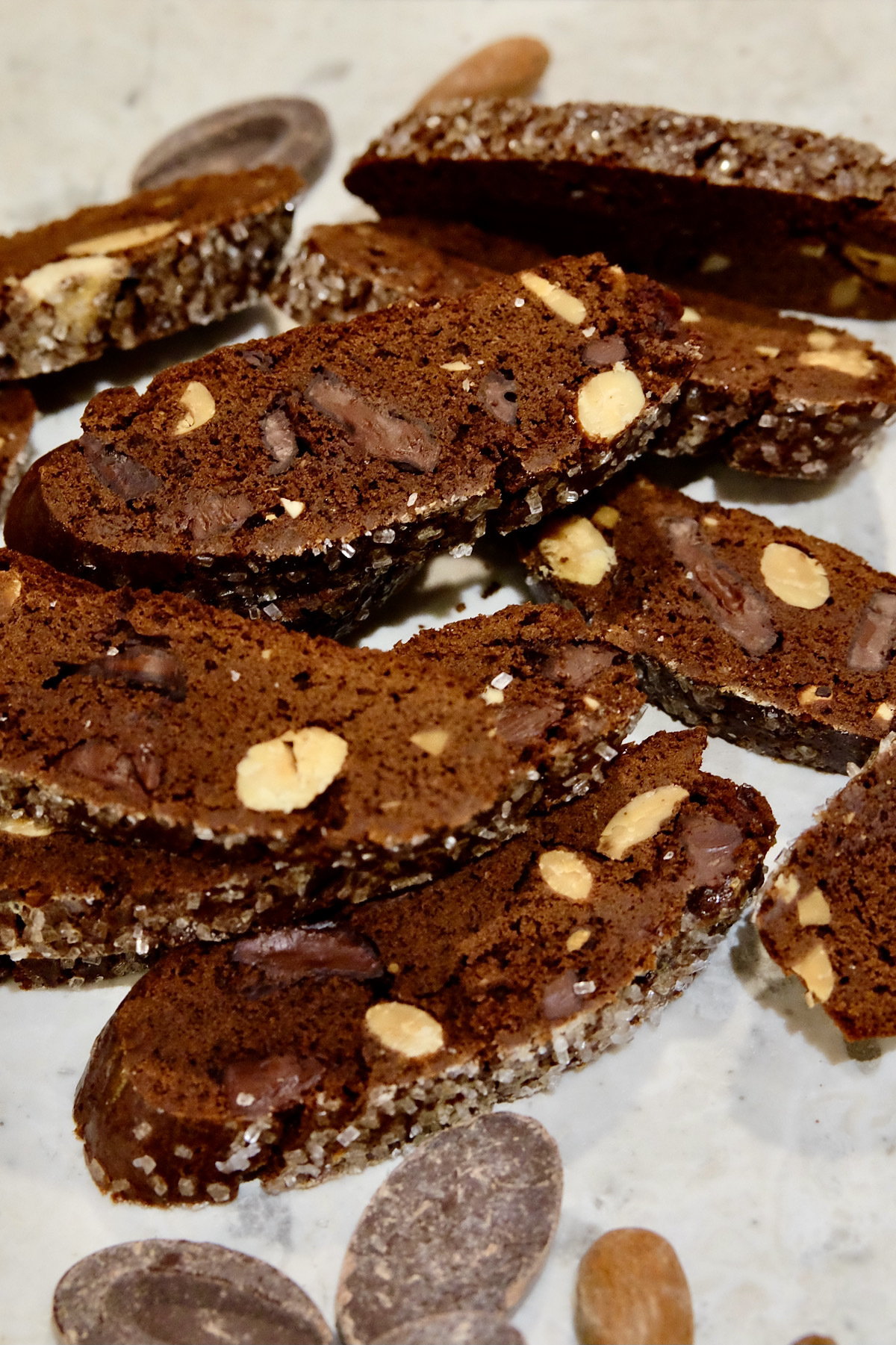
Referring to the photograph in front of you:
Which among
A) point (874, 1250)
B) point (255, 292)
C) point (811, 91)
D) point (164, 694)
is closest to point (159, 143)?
point (255, 292)

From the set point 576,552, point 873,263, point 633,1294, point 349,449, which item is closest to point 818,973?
point 633,1294

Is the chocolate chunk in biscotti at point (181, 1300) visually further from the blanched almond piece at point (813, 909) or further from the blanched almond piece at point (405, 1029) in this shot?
the blanched almond piece at point (813, 909)

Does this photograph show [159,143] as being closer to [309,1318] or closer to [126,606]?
[126,606]

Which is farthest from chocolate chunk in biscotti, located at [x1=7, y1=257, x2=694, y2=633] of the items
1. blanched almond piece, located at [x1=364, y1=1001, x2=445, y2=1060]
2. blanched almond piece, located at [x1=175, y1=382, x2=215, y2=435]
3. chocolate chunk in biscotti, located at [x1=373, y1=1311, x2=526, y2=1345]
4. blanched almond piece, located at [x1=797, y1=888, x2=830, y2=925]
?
chocolate chunk in biscotti, located at [x1=373, y1=1311, x2=526, y2=1345]

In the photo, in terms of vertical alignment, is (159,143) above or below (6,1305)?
above

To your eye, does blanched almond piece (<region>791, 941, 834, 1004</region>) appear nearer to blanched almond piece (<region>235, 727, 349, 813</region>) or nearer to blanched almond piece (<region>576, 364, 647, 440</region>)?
blanched almond piece (<region>235, 727, 349, 813</region>)

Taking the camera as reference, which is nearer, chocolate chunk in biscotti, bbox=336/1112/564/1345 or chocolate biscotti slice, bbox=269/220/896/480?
chocolate chunk in biscotti, bbox=336/1112/564/1345

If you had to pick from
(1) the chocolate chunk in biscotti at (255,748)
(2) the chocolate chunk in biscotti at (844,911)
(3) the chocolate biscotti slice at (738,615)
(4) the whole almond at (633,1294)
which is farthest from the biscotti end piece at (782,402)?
(4) the whole almond at (633,1294)
